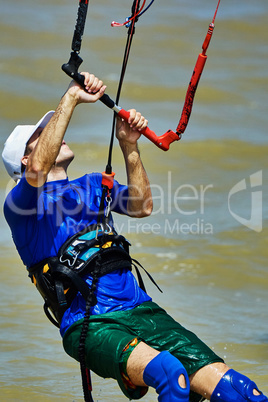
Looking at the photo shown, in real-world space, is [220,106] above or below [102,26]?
below

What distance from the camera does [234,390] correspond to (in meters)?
3.78

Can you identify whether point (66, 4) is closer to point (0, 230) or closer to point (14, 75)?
point (14, 75)

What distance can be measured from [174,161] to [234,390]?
207 inches

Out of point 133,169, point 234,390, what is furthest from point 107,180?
point 234,390

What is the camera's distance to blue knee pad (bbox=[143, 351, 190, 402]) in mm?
3594

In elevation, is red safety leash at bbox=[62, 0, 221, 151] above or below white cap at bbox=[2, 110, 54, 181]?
above

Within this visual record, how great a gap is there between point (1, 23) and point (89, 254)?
9235 millimetres

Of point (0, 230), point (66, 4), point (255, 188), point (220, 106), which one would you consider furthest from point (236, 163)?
point (66, 4)

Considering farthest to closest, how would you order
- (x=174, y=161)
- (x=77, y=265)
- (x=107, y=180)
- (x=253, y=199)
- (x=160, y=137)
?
(x=174, y=161) < (x=253, y=199) < (x=160, y=137) < (x=107, y=180) < (x=77, y=265)

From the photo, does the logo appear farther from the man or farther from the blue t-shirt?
the blue t-shirt

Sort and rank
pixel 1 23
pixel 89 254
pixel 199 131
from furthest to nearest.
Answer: pixel 1 23, pixel 199 131, pixel 89 254

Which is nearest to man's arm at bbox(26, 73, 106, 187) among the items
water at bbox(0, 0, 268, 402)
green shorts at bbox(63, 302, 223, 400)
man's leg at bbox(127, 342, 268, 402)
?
green shorts at bbox(63, 302, 223, 400)

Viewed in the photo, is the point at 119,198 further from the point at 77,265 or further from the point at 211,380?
the point at 211,380

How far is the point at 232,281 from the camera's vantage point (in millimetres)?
6777
